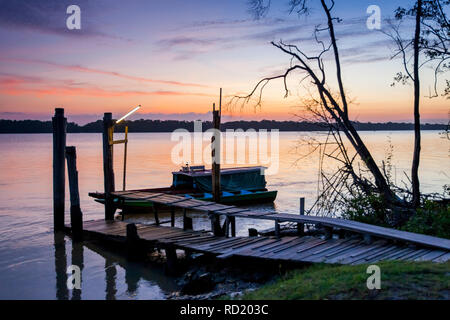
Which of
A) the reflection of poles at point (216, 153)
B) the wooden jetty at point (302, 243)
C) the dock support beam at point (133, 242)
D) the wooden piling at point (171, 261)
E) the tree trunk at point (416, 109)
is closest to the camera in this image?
the wooden jetty at point (302, 243)

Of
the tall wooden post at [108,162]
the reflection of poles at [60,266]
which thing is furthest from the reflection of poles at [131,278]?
the tall wooden post at [108,162]

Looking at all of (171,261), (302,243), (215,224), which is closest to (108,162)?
(215,224)

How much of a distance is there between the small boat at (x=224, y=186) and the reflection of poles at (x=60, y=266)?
6582 mm

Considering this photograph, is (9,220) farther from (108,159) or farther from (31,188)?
(31,188)

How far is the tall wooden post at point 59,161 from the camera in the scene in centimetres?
1711

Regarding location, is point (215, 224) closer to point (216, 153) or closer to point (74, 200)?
point (74, 200)

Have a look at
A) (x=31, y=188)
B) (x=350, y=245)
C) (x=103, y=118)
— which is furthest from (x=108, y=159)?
(x=31, y=188)

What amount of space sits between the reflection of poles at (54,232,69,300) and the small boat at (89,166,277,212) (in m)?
6.58

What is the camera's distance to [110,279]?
1258cm

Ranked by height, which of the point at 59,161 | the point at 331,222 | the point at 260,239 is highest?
the point at 59,161

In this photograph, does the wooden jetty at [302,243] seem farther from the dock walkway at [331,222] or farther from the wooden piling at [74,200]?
the wooden piling at [74,200]

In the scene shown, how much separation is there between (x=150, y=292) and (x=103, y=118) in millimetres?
9597

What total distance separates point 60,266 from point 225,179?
15.8 metres

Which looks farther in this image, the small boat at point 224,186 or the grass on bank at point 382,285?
the small boat at point 224,186
